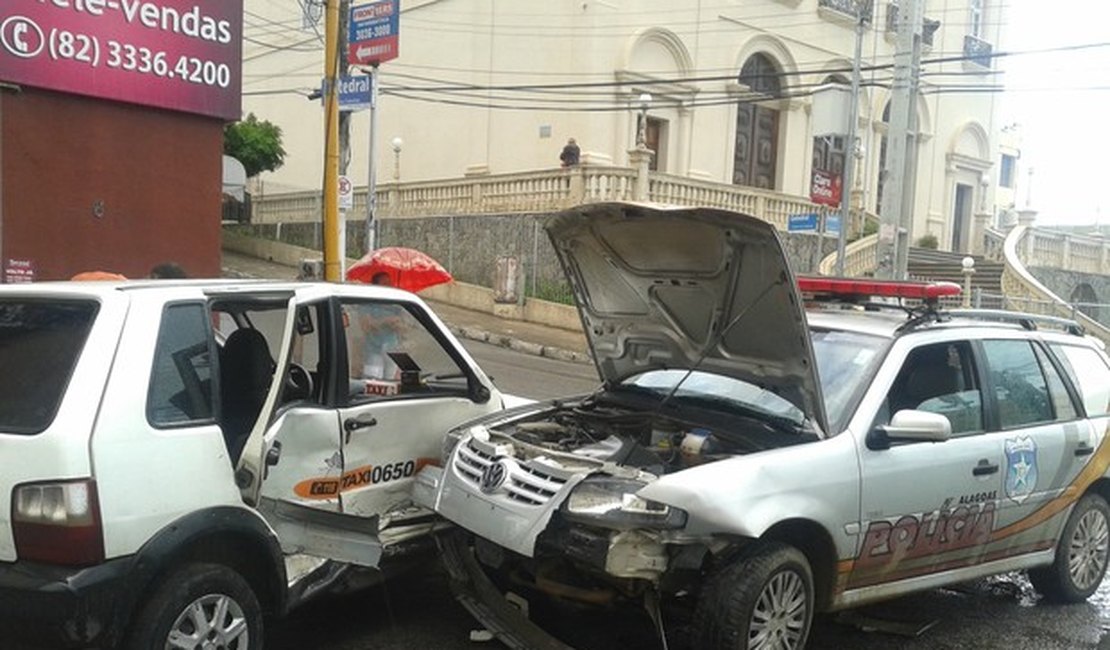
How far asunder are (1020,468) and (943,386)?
2.15 ft

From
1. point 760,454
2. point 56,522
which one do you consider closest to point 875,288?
point 760,454

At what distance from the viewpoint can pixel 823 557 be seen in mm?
4434

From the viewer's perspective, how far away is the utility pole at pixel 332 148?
39.8ft

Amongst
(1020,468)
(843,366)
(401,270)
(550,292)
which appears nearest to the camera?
(843,366)

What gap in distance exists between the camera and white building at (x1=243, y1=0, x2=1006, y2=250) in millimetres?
26219

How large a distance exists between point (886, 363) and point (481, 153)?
2462 centimetres

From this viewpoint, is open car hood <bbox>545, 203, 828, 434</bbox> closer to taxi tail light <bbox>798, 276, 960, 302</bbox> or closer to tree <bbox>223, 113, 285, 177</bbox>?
taxi tail light <bbox>798, 276, 960, 302</bbox>

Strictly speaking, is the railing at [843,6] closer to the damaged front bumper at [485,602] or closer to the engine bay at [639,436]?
the engine bay at [639,436]

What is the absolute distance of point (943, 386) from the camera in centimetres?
512

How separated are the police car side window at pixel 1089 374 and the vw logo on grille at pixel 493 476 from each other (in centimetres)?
359

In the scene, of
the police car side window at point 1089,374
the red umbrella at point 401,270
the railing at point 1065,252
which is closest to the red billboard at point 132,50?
the red umbrella at point 401,270

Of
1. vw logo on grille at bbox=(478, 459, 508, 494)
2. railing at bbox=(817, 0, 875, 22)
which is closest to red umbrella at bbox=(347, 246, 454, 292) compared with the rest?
vw logo on grille at bbox=(478, 459, 508, 494)

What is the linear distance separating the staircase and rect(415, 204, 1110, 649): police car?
2055cm

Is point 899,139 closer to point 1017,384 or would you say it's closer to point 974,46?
point 1017,384
